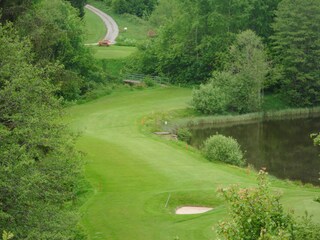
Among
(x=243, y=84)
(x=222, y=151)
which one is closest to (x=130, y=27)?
(x=243, y=84)

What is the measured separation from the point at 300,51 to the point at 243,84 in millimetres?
9478

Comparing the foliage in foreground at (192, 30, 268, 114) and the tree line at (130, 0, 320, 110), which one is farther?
the tree line at (130, 0, 320, 110)

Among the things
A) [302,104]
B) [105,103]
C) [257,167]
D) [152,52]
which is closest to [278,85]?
[302,104]

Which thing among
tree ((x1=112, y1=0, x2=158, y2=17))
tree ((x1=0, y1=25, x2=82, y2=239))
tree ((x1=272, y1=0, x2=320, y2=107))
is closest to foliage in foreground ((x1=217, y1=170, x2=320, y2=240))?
tree ((x1=0, y1=25, x2=82, y2=239))

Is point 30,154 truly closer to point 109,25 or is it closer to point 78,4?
point 78,4

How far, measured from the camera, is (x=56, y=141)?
23547 mm

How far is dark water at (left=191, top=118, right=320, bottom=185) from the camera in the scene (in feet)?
155

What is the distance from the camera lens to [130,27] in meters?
109

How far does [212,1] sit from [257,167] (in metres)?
35.5

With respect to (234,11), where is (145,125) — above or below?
below

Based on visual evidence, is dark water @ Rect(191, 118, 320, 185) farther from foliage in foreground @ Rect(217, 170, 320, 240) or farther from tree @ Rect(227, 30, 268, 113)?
foliage in foreground @ Rect(217, 170, 320, 240)

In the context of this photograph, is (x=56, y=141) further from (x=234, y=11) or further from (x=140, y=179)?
(x=234, y=11)

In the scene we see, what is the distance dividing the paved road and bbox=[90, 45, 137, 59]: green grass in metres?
5.89

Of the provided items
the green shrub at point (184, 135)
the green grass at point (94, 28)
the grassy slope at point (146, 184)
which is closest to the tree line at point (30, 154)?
the grassy slope at point (146, 184)
